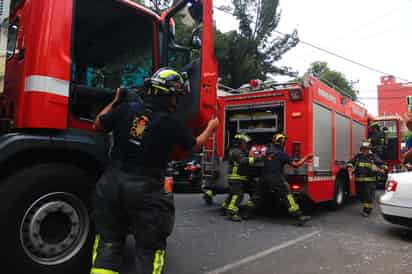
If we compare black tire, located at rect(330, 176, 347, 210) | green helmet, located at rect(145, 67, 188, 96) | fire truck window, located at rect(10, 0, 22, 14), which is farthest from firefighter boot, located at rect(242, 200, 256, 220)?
fire truck window, located at rect(10, 0, 22, 14)

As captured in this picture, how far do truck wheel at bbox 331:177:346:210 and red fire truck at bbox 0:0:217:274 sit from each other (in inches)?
212

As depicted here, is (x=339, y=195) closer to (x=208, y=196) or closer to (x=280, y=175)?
(x=280, y=175)

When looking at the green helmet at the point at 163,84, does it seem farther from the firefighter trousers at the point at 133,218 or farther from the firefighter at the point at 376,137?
the firefighter at the point at 376,137

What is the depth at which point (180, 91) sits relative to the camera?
2.76 metres

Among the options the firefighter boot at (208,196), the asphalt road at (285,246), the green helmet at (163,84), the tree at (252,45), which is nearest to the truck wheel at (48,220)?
the asphalt road at (285,246)

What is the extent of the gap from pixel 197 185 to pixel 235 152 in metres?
4.25

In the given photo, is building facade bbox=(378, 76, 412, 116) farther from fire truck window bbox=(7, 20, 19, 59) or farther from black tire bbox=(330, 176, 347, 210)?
fire truck window bbox=(7, 20, 19, 59)

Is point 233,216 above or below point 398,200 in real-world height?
below

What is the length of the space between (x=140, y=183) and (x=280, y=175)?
14.1 ft

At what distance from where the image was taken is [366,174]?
25.3 feet

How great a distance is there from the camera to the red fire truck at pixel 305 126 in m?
6.69

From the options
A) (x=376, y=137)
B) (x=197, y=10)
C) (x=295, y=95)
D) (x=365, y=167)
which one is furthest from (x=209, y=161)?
(x=376, y=137)

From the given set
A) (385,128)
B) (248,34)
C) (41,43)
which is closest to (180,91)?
(41,43)

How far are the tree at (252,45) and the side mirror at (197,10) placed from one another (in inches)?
722
